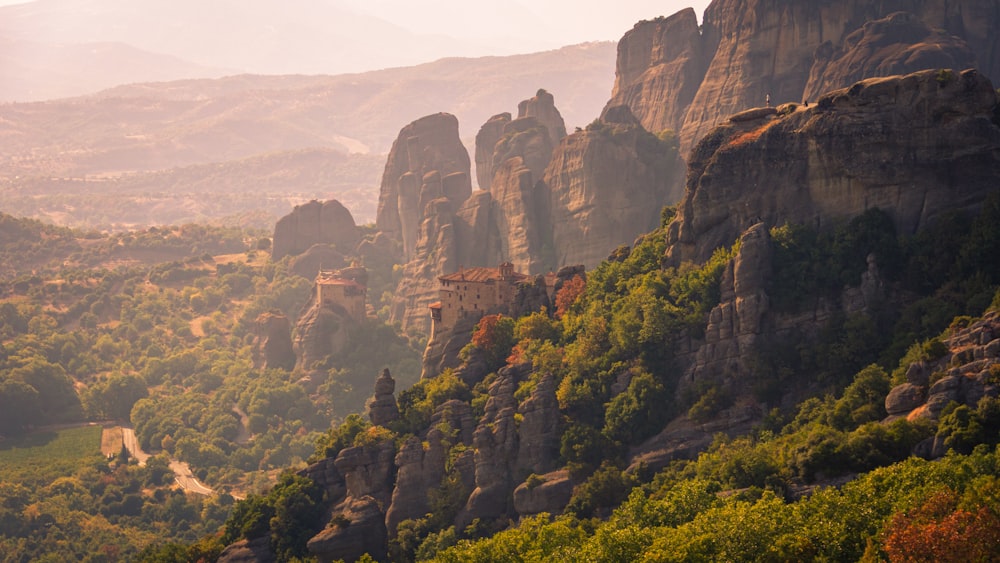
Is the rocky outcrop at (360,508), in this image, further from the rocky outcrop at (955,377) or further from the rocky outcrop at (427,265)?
the rocky outcrop at (427,265)

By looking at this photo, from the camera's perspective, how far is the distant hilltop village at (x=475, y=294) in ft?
314

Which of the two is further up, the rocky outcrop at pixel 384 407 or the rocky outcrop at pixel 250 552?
the rocky outcrop at pixel 384 407

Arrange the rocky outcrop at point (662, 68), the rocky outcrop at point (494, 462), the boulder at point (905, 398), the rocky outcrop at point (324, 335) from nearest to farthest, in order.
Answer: the boulder at point (905, 398) < the rocky outcrop at point (494, 462) < the rocky outcrop at point (662, 68) < the rocky outcrop at point (324, 335)

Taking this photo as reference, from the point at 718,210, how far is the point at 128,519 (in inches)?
2156

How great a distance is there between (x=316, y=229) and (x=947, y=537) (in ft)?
404

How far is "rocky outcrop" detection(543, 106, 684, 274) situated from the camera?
11775 cm

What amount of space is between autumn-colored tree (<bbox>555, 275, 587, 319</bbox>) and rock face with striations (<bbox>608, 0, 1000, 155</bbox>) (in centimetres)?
2705

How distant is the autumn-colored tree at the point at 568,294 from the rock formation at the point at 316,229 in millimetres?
74710

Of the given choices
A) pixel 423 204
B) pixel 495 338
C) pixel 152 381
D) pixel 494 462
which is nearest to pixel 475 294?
pixel 495 338

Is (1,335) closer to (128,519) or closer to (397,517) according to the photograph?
(128,519)

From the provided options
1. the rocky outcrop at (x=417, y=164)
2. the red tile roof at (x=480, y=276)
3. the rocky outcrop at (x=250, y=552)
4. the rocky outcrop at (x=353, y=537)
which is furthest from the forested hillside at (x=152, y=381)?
the rocky outcrop at (x=353, y=537)

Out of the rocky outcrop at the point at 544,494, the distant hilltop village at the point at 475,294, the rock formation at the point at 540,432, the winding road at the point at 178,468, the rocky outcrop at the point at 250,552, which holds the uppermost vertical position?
the distant hilltop village at the point at 475,294

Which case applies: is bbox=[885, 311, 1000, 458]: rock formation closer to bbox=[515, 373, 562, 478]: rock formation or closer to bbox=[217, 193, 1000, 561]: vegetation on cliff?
bbox=[217, 193, 1000, 561]: vegetation on cliff

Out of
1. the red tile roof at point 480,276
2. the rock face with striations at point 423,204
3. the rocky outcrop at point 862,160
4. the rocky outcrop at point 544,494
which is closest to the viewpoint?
the rocky outcrop at point 862,160
